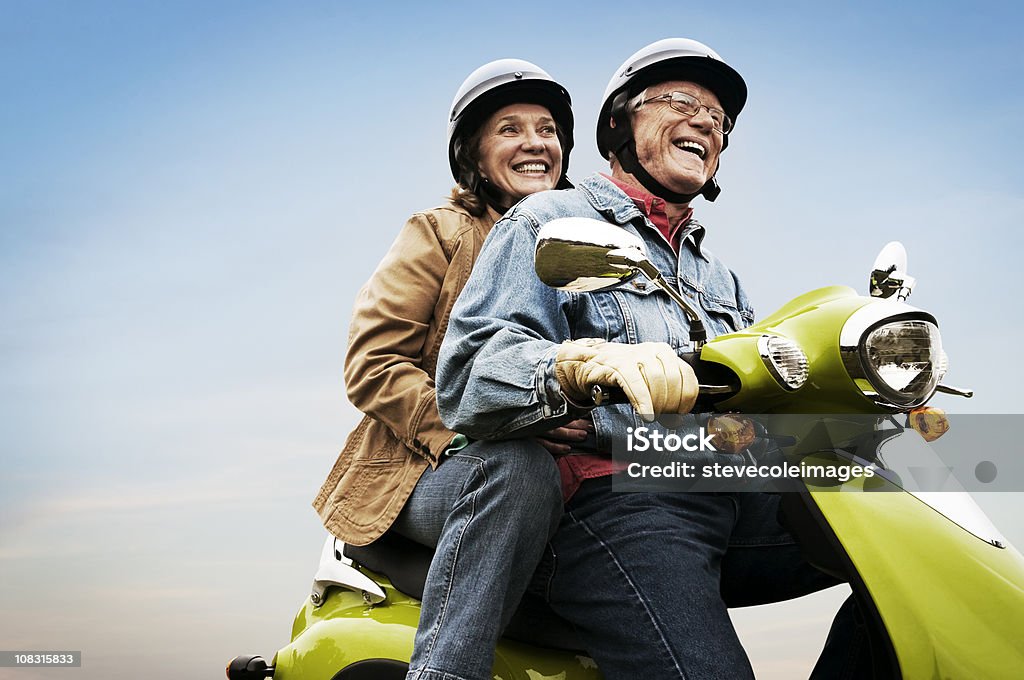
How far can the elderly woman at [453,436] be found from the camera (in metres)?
1.96

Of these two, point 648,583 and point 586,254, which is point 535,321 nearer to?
point 586,254

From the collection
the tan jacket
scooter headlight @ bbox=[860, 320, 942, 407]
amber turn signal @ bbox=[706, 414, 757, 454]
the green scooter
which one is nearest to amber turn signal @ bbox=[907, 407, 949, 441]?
the green scooter

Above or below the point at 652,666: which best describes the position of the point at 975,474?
above

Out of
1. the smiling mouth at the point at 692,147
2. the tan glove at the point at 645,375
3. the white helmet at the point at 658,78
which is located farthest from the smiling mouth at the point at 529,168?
the tan glove at the point at 645,375

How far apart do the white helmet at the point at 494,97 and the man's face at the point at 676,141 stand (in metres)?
1.03

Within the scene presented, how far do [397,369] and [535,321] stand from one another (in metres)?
1.01

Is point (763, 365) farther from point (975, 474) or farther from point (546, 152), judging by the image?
point (546, 152)

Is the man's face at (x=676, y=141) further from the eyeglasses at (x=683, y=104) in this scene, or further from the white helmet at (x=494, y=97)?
the white helmet at (x=494, y=97)

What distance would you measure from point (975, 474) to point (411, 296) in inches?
67.2

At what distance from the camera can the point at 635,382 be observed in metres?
1.57

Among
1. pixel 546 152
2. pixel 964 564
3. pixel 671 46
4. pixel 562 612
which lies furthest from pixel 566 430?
pixel 546 152

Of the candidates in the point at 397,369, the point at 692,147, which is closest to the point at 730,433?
the point at 692,147

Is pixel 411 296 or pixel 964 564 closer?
pixel 964 564

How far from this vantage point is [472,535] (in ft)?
6.50
